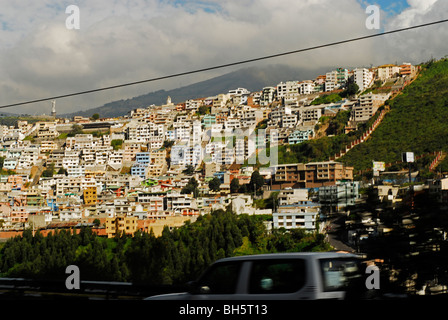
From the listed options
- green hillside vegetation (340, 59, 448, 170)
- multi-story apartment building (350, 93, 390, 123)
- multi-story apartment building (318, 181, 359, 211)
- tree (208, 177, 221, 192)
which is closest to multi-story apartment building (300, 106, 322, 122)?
multi-story apartment building (350, 93, 390, 123)

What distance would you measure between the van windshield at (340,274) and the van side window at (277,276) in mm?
132

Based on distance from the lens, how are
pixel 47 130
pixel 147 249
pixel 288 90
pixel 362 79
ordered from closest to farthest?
1. pixel 147 249
2. pixel 362 79
3. pixel 288 90
4. pixel 47 130

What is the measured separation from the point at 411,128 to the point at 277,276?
57.8 metres

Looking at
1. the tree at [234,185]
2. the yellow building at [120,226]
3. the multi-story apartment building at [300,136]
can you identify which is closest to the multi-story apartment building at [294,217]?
the yellow building at [120,226]

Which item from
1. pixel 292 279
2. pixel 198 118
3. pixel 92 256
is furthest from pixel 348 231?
pixel 198 118

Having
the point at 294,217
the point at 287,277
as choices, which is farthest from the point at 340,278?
the point at 294,217

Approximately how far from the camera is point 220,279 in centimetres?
391

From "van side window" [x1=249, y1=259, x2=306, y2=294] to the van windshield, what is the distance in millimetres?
132

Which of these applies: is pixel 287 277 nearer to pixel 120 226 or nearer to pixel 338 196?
pixel 338 196

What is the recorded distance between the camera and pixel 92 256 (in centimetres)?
3556

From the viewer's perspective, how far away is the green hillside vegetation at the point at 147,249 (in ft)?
103

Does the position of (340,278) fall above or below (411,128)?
below

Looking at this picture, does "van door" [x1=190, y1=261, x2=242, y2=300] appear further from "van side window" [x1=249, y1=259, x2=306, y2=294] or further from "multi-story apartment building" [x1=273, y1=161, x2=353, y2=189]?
"multi-story apartment building" [x1=273, y1=161, x2=353, y2=189]

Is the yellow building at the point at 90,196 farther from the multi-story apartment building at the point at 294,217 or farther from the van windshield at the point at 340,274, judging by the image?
the van windshield at the point at 340,274
